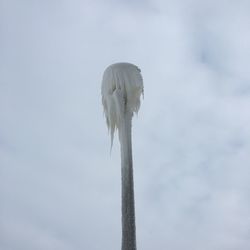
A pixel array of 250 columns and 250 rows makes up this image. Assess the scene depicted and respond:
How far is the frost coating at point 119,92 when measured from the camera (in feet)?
56.1

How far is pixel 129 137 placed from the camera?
16609 mm

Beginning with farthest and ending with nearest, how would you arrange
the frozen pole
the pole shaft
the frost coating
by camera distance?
the frost coating → the frozen pole → the pole shaft

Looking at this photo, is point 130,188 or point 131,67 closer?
point 130,188

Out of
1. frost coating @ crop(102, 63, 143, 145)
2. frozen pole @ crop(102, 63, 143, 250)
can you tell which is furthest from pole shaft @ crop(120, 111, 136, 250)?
frost coating @ crop(102, 63, 143, 145)

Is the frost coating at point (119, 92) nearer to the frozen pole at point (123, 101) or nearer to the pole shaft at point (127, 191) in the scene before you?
the frozen pole at point (123, 101)

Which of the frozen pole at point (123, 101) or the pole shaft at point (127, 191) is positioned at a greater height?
the frozen pole at point (123, 101)

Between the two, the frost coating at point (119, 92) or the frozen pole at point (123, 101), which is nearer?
the frozen pole at point (123, 101)

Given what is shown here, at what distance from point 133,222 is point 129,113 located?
355cm

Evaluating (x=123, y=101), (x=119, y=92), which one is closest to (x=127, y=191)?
(x=123, y=101)

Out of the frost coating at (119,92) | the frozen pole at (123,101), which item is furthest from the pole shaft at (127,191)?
the frost coating at (119,92)

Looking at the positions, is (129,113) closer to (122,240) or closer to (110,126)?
(110,126)

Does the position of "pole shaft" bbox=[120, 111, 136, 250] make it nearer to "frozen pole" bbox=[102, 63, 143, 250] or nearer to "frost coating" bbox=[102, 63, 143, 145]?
"frozen pole" bbox=[102, 63, 143, 250]

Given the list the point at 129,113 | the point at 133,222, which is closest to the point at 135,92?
the point at 129,113

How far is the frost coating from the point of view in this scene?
1709cm
